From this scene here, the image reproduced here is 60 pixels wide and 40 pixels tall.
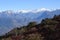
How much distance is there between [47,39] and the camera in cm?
3344

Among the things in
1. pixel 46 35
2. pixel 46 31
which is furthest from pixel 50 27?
pixel 46 35

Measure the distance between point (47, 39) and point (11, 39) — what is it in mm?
6775

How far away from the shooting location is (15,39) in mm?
35219

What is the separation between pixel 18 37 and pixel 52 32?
645 cm

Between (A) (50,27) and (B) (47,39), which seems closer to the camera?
(B) (47,39)

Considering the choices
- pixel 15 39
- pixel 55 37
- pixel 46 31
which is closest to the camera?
pixel 55 37

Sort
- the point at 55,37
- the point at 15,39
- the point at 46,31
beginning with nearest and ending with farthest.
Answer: the point at 55,37 < the point at 15,39 < the point at 46,31

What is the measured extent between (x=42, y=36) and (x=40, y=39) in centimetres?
199

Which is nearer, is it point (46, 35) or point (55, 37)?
point (55, 37)

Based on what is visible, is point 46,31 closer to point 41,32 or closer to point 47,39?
point 41,32

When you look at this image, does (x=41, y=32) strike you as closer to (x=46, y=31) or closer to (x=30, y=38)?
(x=46, y=31)

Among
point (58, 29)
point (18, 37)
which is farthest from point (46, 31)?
point (18, 37)

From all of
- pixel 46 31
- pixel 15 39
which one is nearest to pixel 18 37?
pixel 15 39

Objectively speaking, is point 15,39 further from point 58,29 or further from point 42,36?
point 58,29
